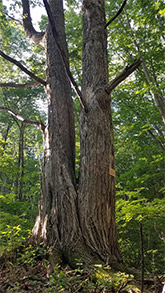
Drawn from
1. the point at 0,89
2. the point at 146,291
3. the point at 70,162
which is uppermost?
the point at 0,89

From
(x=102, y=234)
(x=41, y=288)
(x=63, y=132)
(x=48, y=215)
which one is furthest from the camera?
(x=63, y=132)

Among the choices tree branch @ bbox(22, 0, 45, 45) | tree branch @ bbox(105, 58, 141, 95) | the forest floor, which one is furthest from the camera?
tree branch @ bbox(22, 0, 45, 45)

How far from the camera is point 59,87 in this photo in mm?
3959

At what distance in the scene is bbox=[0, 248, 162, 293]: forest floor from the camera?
1.77 metres

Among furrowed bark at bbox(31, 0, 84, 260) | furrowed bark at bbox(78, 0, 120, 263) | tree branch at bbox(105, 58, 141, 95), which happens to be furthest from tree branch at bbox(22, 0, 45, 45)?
tree branch at bbox(105, 58, 141, 95)

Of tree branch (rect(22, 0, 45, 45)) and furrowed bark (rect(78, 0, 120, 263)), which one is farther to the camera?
tree branch (rect(22, 0, 45, 45))

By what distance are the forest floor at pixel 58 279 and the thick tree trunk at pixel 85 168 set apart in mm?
302

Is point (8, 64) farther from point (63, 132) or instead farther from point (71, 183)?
point (71, 183)

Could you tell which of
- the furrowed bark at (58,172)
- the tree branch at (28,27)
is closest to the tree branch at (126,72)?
the furrowed bark at (58,172)

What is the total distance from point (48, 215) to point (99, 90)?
202 cm

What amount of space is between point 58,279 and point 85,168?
1.59 metres

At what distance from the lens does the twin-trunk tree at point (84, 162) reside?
2.75 metres

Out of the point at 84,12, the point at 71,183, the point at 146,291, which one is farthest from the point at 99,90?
the point at 146,291

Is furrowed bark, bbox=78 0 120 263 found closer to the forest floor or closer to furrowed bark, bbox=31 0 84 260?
furrowed bark, bbox=31 0 84 260
